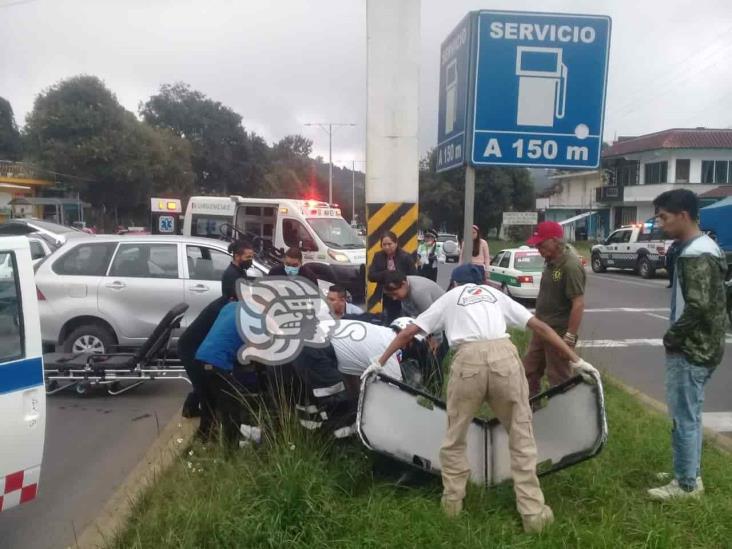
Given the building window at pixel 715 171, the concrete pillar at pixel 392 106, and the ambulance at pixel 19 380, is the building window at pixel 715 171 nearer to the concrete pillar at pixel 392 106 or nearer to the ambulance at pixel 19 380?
the concrete pillar at pixel 392 106

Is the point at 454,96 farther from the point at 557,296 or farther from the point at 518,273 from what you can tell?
the point at 518,273

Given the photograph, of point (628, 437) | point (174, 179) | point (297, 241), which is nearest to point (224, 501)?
point (628, 437)

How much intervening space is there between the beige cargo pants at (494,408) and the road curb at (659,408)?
2.34 m

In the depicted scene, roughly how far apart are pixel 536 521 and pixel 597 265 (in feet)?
82.0

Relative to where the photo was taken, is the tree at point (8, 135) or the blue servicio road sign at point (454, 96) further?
the tree at point (8, 135)

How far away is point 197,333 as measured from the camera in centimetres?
514

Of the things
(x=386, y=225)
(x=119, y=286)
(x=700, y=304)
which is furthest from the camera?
(x=119, y=286)

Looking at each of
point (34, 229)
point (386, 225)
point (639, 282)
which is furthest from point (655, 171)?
point (386, 225)

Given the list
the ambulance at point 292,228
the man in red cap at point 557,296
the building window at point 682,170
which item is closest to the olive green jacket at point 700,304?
the man in red cap at point 557,296

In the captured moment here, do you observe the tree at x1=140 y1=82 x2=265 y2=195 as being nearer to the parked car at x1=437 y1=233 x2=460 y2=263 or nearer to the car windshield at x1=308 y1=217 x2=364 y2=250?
the parked car at x1=437 y1=233 x2=460 y2=263

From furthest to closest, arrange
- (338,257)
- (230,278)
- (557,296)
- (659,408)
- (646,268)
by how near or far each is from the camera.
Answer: (646,268), (338,257), (659,408), (230,278), (557,296)

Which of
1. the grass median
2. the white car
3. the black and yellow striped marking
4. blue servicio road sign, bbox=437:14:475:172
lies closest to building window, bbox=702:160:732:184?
the white car

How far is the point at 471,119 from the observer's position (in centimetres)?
496

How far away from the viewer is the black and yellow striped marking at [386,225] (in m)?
6.66
